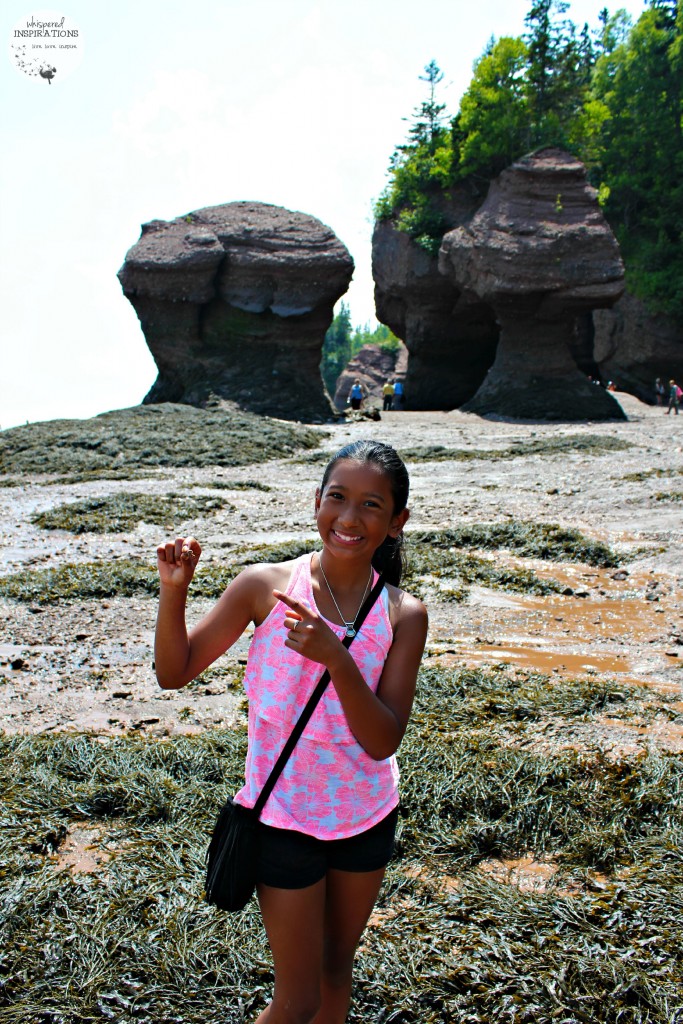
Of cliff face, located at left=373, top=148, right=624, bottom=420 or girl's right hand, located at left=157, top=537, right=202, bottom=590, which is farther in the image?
cliff face, located at left=373, top=148, right=624, bottom=420

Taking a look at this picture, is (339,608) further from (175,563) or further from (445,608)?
(445,608)

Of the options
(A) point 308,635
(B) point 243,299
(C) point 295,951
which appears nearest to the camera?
(A) point 308,635

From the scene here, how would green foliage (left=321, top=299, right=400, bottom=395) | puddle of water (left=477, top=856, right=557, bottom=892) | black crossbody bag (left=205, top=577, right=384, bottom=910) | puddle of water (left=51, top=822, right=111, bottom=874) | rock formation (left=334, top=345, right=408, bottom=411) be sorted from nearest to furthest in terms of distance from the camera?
black crossbody bag (left=205, top=577, right=384, bottom=910)
puddle of water (left=477, top=856, right=557, bottom=892)
puddle of water (left=51, top=822, right=111, bottom=874)
rock formation (left=334, top=345, right=408, bottom=411)
green foliage (left=321, top=299, right=400, bottom=395)

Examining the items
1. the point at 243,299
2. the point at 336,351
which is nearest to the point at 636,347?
the point at 243,299

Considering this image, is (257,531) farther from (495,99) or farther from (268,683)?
(495,99)

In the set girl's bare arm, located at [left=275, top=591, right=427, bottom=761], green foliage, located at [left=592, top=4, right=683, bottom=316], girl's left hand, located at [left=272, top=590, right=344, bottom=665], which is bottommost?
girl's bare arm, located at [left=275, top=591, right=427, bottom=761]

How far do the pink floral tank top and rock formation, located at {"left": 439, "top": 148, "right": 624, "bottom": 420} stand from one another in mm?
25803

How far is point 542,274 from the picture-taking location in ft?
90.8

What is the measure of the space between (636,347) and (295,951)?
40180mm

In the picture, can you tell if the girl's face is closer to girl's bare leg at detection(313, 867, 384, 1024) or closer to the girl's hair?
the girl's hair

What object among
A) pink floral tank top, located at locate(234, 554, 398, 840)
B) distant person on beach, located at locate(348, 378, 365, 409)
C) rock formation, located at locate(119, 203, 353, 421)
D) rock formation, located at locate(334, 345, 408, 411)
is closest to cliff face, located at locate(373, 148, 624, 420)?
rock formation, located at locate(119, 203, 353, 421)

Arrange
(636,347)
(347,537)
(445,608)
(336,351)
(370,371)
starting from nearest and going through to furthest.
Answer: (347,537) < (445,608) < (636,347) < (370,371) < (336,351)

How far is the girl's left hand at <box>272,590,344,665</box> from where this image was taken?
86.7 inches

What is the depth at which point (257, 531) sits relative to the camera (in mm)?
11859
